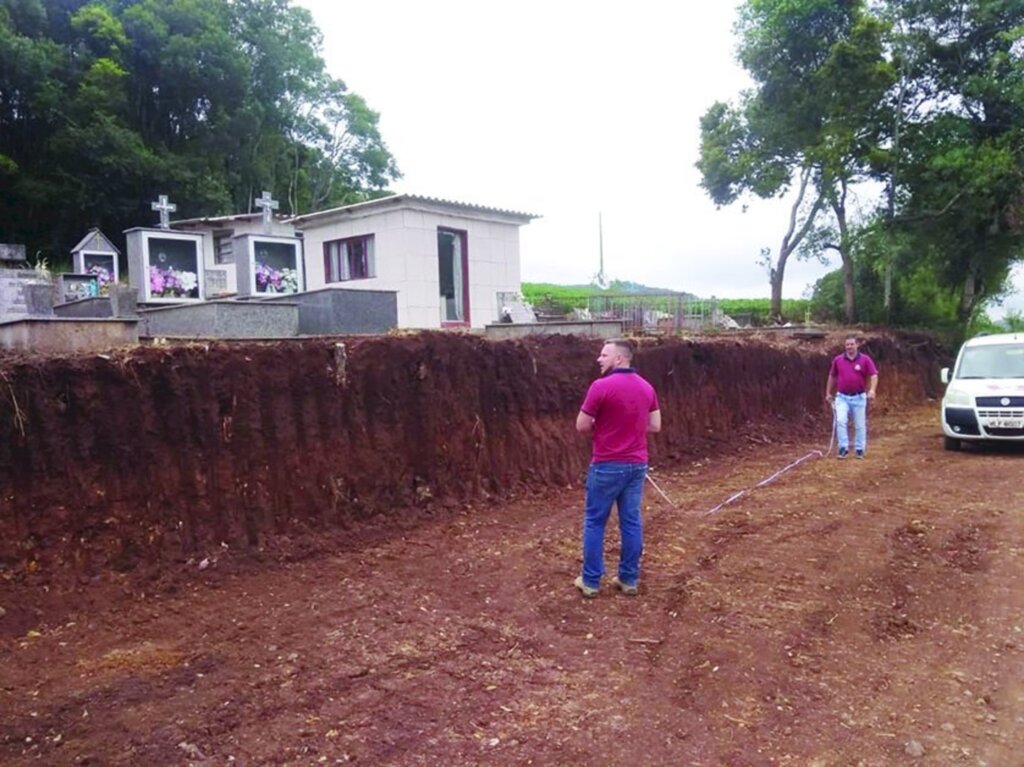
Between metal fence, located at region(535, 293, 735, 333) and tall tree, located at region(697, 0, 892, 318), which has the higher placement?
tall tree, located at region(697, 0, 892, 318)

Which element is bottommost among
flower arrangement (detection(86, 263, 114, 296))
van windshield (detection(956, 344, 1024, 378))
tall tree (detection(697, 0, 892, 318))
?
van windshield (detection(956, 344, 1024, 378))

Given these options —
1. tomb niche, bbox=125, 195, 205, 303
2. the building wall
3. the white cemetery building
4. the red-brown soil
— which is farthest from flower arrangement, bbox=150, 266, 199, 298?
the red-brown soil

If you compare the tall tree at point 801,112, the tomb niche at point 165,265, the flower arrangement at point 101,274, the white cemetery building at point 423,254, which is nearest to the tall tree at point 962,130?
the tall tree at point 801,112

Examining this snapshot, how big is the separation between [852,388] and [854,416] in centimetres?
55

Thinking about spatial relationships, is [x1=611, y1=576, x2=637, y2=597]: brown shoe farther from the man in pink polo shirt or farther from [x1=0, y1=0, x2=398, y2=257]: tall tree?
[x1=0, y1=0, x2=398, y2=257]: tall tree

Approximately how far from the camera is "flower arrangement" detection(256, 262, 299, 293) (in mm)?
14398

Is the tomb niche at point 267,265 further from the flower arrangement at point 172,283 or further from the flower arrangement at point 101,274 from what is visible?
the flower arrangement at point 101,274

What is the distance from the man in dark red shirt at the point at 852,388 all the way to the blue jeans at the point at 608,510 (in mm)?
7094

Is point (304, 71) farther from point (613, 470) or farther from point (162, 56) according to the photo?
point (613, 470)

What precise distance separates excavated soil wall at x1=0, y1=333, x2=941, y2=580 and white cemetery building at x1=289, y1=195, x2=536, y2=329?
8.06 meters

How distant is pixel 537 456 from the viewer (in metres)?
10.0

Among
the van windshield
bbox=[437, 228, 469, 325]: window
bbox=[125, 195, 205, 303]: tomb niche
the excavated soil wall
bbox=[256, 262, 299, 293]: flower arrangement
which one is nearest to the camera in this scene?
the excavated soil wall

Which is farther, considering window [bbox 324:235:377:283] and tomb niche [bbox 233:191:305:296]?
window [bbox 324:235:377:283]

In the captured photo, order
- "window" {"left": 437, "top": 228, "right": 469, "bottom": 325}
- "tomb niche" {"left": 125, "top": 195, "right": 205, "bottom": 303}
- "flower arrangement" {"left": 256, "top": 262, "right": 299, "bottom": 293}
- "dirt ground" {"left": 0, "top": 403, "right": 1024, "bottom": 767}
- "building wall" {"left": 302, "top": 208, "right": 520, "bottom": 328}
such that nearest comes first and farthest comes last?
"dirt ground" {"left": 0, "top": 403, "right": 1024, "bottom": 767}
"tomb niche" {"left": 125, "top": 195, "right": 205, "bottom": 303}
"flower arrangement" {"left": 256, "top": 262, "right": 299, "bottom": 293}
"building wall" {"left": 302, "top": 208, "right": 520, "bottom": 328}
"window" {"left": 437, "top": 228, "right": 469, "bottom": 325}
